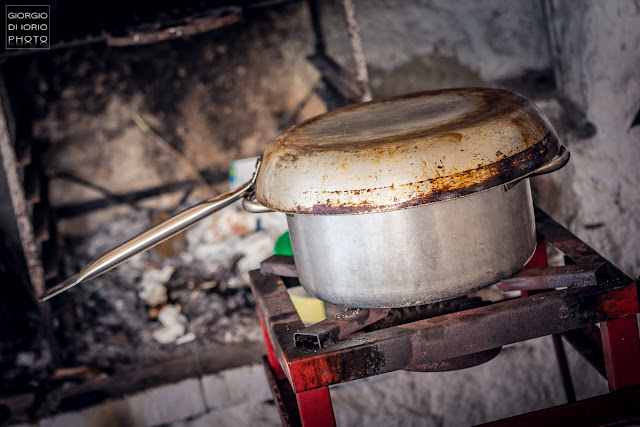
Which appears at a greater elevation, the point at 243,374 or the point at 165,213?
the point at 165,213

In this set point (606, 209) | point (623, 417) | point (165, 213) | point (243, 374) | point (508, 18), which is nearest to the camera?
point (623, 417)

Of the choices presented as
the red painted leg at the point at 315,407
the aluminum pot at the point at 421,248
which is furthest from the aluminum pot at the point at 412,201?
the red painted leg at the point at 315,407

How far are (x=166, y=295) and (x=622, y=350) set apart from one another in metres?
2.74

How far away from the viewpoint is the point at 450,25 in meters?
3.54

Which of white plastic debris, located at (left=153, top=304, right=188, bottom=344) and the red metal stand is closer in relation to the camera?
the red metal stand

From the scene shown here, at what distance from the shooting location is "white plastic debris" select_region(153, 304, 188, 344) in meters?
3.26

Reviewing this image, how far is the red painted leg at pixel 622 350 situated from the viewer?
1328 mm

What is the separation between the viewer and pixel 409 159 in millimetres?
1181

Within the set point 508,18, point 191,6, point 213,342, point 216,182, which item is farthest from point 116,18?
point 508,18

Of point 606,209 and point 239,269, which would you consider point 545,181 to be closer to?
point 606,209

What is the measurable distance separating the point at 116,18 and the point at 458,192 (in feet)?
8.29

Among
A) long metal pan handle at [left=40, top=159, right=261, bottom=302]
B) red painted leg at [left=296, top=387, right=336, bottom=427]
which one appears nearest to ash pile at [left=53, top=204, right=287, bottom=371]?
long metal pan handle at [left=40, top=159, right=261, bottom=302]

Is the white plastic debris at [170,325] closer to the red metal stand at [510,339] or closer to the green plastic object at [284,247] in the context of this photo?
the green plastic object at [284,247]

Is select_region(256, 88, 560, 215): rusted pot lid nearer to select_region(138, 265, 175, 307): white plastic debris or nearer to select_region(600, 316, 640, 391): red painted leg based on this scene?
select_region(600, 316, 640, 391): red painted leg
